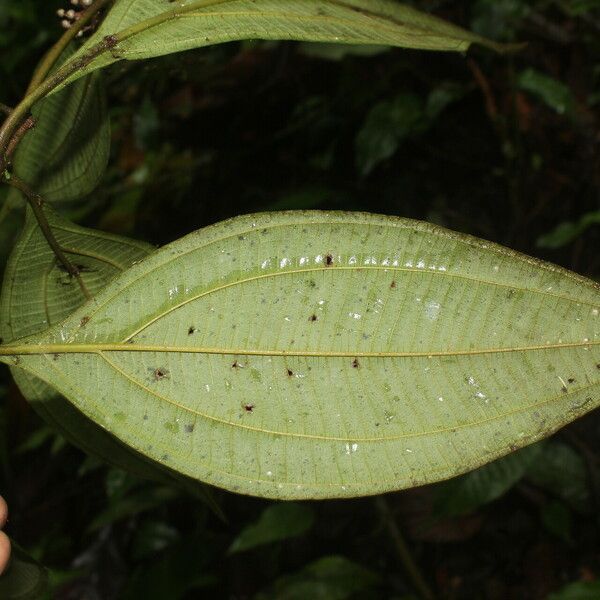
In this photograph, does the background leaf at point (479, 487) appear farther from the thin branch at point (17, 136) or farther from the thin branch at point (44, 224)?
the thin branch at point (17, 136)

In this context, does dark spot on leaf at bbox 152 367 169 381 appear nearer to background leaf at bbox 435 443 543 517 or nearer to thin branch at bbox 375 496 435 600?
background leaf at bbox 435 443 543 517

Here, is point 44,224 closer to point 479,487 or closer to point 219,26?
point 219,26

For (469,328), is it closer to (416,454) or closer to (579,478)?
(416,454)

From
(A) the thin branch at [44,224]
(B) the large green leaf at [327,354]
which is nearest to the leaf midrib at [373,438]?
(B) the large green leaf at [327,354]

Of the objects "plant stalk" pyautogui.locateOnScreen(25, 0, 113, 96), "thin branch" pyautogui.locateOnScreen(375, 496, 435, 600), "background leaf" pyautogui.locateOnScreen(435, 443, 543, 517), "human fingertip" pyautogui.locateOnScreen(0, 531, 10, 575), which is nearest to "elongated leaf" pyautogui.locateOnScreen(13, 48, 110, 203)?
"plant stalk" pyautogui.locateOnScreen(25, 0, 113, 96)

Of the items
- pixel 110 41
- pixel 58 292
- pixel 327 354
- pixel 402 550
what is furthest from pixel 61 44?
pixel 402 550
